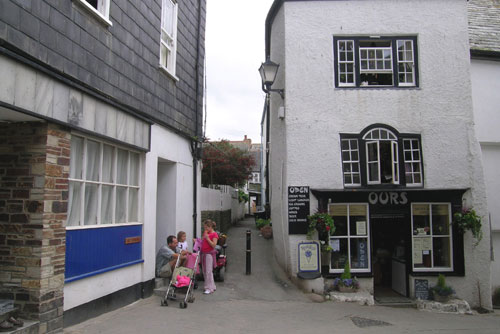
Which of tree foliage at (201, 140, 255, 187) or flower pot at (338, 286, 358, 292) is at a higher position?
tree foliage at (201, 140, 255, 187)

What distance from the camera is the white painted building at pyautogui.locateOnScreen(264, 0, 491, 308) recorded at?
33.0ft

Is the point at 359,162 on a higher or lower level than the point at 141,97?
lower

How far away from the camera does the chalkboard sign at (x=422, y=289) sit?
995cm

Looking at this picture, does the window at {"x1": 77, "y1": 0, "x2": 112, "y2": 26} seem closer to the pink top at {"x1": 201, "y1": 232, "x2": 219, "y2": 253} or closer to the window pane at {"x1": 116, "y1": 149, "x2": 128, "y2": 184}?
the window pane at {"x1": 116, "y1": 149, "x2": 128, "y2": 184}

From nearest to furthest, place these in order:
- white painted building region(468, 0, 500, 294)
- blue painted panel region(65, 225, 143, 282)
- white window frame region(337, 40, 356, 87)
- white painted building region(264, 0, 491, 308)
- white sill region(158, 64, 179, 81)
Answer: blue painted panel region(65, 225, 143, 282)
white sill region(158, 64, 179, 81)
white painted building region(264, 0, 491, 308)
white window frame region(337, 40, 356, 87)
white painted building region(468, 0, 500, 294)

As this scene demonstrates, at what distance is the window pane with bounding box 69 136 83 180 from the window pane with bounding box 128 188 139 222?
169 centimetres

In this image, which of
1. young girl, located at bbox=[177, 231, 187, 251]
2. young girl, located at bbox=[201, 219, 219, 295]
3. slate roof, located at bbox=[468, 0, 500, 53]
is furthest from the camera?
slate roof, located at bbox=[468, 0, 500, 53]

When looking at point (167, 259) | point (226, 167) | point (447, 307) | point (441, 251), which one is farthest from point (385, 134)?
point (226, 167)

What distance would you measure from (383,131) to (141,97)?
19.8ft

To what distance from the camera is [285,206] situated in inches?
406

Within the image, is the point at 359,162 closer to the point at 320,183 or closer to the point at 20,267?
the point at 320,183

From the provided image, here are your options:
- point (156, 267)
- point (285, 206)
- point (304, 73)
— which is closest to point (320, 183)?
point (285, 206)

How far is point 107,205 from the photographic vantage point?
23.8ft

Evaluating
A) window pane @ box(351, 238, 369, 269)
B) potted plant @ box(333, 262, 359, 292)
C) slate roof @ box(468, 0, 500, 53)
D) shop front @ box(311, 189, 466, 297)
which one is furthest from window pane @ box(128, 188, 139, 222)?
slate roof @ box(468, 0, 500, 53)
